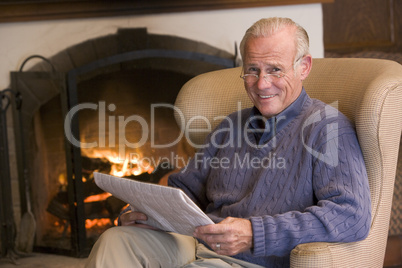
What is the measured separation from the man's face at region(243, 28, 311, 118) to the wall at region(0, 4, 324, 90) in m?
1.02

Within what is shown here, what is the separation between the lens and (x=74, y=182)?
2.53m

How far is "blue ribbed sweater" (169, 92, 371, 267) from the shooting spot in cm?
117

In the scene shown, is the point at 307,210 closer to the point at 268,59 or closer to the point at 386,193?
the point at 386,193

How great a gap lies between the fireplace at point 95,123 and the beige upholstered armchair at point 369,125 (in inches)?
36.9

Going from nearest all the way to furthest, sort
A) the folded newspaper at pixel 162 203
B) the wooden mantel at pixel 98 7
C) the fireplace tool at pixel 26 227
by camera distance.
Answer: the folded newspaper at pixel 162 203 → the wooden mantel at pixel 98 7 → the fireplace tool at pixel 26 227

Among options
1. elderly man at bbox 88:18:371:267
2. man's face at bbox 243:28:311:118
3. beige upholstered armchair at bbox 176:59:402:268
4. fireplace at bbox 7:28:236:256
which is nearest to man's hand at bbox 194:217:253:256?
elderly man at bbox 88:18:371:267

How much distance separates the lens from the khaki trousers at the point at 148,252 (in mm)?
1288

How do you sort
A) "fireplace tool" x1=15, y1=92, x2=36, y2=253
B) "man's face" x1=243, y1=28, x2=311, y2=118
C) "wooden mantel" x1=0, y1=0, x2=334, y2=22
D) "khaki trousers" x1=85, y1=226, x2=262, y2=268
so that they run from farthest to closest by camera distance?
"fireplace tool" x1=15, y1=92, x2=36, y2=253
"wooden mantel" x1=0, y1=0, x2=334, y2=22
"man's face" x1=243, y1=28, x2=311, y2=118
"khaki trousers" x1=85, y1=226, x2=262, y2=268

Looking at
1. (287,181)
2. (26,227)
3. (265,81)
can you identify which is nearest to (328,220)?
(287,181)

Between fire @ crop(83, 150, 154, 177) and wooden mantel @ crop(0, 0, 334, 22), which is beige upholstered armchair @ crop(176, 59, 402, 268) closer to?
wooden mantel @ crop(0, 0, 334, 22)

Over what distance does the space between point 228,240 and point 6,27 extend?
1798mm

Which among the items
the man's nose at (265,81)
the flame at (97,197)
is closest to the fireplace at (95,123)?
the flame at (97,197)

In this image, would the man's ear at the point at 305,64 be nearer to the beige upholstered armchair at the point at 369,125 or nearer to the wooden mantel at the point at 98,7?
the beige upholstered armchair at the point at 369,125

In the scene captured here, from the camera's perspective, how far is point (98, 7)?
2422mm
